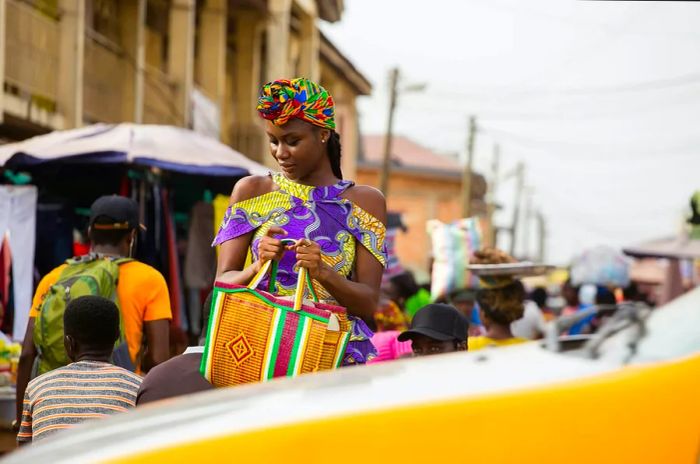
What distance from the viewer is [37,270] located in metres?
9.00

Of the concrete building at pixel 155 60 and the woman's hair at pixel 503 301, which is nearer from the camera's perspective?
the woman's hair at pixel 503 301

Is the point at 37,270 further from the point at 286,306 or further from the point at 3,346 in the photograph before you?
the point at 286,306

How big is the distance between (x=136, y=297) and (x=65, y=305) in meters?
0.37

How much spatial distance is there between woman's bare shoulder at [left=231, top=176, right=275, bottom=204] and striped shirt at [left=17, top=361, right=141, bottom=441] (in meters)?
1.00

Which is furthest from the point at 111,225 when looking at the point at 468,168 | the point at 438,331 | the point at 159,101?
the point at 468,168

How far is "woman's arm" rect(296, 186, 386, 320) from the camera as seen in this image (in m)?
3.93

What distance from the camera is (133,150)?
8.84 m

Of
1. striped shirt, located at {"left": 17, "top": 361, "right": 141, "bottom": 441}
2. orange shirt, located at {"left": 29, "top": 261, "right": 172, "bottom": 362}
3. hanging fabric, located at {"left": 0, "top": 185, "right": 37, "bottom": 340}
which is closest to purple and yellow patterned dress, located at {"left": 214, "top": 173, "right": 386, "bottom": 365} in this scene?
striped shirt, located at {"left": 17, "top": 361, "right": 141, "bottom": 441}

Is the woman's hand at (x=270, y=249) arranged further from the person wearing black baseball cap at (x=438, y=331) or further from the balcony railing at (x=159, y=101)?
the balcony railing at (x=159, y=101)

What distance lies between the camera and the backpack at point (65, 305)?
5.67m

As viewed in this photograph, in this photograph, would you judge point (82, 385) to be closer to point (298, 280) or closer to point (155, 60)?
point (298, 280)

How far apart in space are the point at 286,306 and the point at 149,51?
18459 millimetres

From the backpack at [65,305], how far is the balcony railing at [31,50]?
8083mm

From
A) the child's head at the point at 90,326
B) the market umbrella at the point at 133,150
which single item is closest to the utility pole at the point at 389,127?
the market umbrella at the point at 133,150
